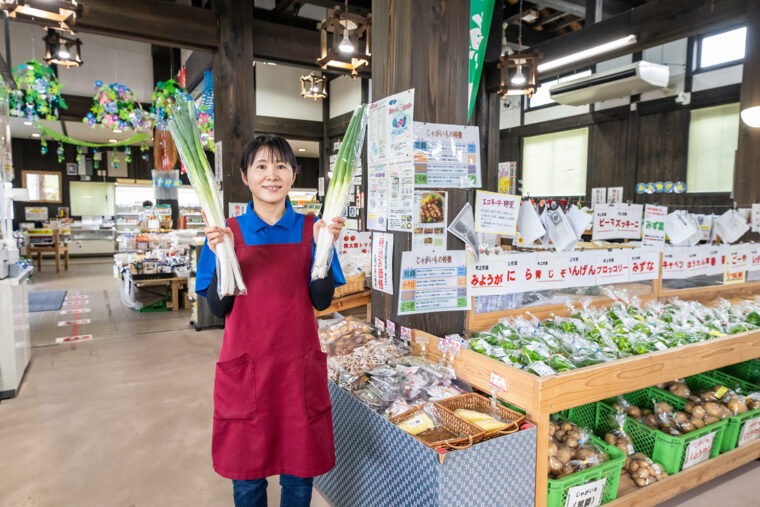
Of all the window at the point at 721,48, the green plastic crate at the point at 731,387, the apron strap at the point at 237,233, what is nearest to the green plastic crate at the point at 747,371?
the green plastic crate at the point at 731,387

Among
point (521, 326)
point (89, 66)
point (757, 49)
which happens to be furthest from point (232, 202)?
point (89, 66)

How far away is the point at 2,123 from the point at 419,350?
193 inches

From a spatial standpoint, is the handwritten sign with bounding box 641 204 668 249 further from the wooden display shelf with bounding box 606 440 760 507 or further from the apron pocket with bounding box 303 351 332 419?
the apron pocket with bounding box 303 351 332 419

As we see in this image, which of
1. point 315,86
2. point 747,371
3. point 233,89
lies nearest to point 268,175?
point 747,371

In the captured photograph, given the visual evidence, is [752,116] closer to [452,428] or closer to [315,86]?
[452,428]

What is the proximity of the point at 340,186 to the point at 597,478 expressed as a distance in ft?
5.31

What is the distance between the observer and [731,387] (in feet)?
9.39

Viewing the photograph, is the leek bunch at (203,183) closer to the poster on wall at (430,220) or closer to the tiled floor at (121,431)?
the poster on wall at (430,220)

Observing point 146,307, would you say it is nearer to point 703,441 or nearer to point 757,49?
point 703,441

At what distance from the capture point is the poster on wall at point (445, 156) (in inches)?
86.1

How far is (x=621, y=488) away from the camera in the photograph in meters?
2.17

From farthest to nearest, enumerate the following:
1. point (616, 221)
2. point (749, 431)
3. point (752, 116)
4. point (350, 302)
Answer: point (752, 116), point (350, 302), point (616, 221), point (749, 431)

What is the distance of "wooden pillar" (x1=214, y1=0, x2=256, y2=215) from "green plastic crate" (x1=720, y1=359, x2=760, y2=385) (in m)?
4.90

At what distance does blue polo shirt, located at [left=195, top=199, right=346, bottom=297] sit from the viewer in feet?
5.11
